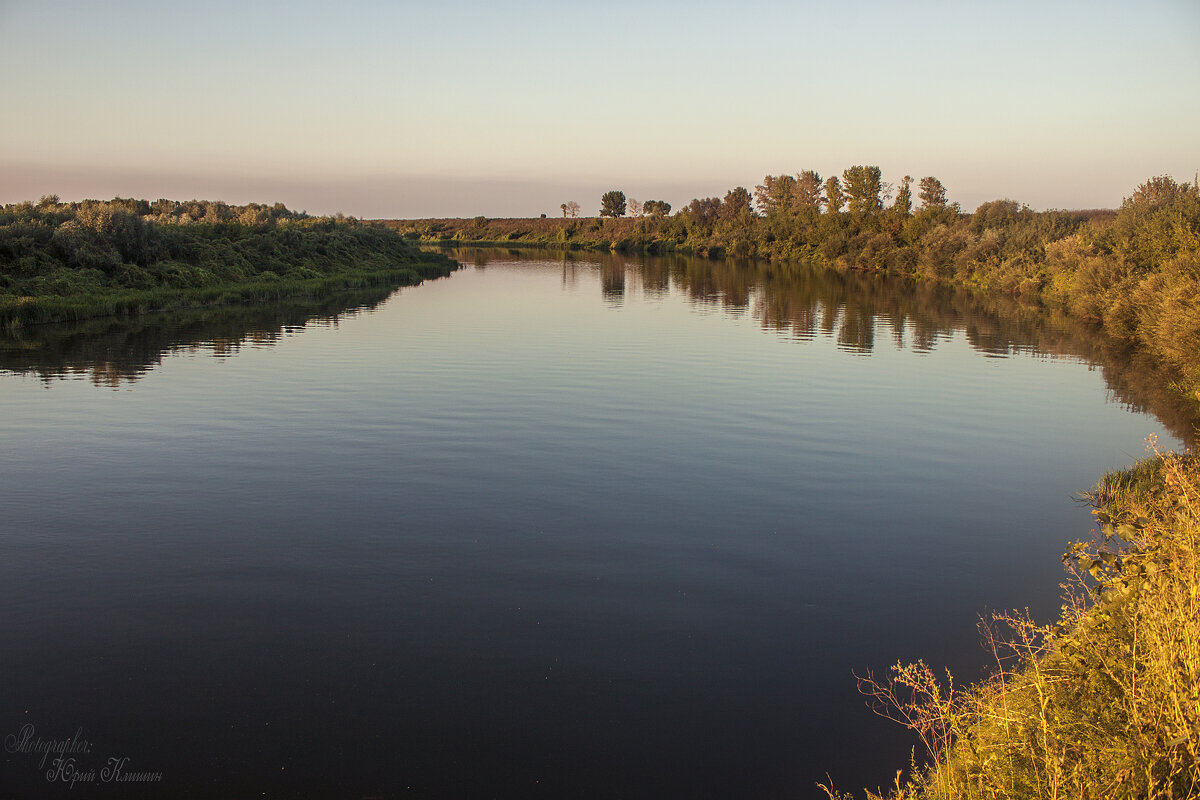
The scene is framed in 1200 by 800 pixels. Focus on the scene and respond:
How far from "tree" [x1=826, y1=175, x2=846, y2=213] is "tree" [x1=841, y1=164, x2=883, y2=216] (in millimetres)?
1121

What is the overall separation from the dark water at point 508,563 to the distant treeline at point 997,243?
24.4 feet

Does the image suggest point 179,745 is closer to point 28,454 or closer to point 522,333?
point 28,454

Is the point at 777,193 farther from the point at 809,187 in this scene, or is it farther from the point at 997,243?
the point at 997,243

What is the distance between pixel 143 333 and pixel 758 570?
25527mm

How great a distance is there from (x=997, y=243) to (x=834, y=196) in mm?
48138

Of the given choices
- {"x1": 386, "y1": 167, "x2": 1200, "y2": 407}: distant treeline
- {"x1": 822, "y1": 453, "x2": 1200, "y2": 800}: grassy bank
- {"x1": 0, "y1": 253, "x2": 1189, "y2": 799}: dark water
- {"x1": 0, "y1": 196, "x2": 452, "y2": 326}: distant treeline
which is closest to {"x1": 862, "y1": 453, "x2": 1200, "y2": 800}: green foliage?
{"x1": 822, "y1": 453, "x2": 1200, "y2": 800}: grassy bank

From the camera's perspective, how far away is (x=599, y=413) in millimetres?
16328

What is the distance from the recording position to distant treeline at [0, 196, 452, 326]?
31.0 m

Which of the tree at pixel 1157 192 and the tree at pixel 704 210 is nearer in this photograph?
the tree at pixel 1157 192

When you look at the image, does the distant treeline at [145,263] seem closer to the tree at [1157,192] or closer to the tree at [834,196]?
the tree at [1157,192]

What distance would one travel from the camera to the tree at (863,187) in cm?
10024

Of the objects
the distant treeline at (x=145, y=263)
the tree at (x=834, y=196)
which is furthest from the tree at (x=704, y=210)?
the distant treeline at (x=145, y=263)

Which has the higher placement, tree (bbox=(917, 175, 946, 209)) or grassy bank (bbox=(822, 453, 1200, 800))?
tree (bbox=(917, 175, 946, 209))

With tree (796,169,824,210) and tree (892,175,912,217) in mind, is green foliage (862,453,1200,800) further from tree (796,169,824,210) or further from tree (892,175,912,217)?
tree (796,169,824,210)
